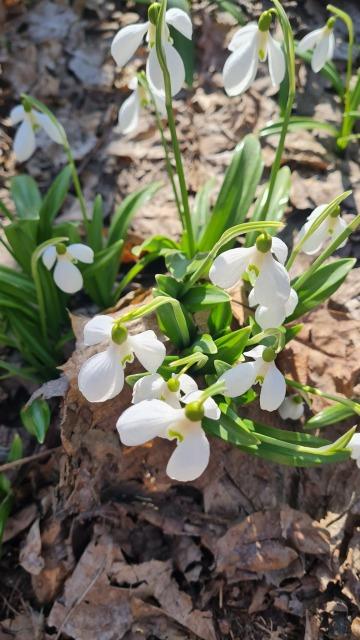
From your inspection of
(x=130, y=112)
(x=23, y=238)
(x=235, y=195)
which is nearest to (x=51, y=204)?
(x=23, y=238)

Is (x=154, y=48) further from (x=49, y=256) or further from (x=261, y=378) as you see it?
(x=261, y=378)

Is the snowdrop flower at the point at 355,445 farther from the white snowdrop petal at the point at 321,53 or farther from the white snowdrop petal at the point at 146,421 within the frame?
the white snowdrop petal at the point at 321,53

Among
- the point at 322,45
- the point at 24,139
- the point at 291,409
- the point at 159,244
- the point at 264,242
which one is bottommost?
the point at 291,409

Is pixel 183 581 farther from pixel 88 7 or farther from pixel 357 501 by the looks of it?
pixel 88 7

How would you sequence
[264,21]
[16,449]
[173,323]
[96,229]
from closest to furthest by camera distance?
[264,21], [173,323], [16,449], [96,229]

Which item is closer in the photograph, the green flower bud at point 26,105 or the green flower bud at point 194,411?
the green flower bud at point 194,411

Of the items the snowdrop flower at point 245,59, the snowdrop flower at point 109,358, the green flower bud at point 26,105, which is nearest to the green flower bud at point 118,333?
the snowdrop flower at point 109,358

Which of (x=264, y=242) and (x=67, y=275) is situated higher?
(x=264, y=242)

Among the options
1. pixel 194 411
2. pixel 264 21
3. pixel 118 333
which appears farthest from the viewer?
pixel 264 21
